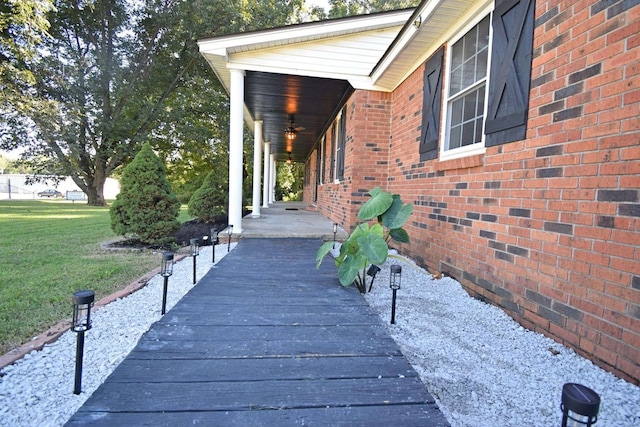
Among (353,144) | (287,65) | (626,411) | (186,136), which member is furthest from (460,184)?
(186,136)

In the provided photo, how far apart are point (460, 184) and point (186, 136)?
13707 mm

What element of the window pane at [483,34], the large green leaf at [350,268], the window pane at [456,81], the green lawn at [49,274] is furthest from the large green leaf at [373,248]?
the green lawn at [49,274]

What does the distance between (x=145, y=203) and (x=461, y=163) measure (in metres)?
4.18

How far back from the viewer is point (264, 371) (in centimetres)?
160

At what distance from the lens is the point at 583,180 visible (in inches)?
71.8

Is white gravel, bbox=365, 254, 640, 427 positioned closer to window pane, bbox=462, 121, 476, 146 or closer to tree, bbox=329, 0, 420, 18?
window pane, bbox=462, 121, 476, 146

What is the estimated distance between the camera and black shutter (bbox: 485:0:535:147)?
7.54ft

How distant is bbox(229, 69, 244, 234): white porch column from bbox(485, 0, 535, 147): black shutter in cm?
370

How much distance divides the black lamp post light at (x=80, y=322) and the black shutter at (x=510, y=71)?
112 inches

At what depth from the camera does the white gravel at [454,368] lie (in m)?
1.36

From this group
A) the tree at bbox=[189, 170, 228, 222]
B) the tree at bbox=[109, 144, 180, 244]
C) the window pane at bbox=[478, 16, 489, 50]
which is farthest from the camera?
the tree at bbox=[189, 170, 228, 222]

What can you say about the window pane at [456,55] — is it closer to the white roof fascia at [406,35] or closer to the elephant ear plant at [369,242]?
the white roof fascia at [406,35]

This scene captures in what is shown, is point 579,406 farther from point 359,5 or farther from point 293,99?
point 359,5

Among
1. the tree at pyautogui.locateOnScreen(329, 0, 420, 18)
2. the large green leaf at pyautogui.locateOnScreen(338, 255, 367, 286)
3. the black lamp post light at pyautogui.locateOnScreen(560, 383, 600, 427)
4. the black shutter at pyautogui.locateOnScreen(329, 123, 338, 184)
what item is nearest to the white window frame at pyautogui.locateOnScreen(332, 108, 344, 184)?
the black shutter at pyautogui.locateOnScreen(329, 123, 338, 184)
